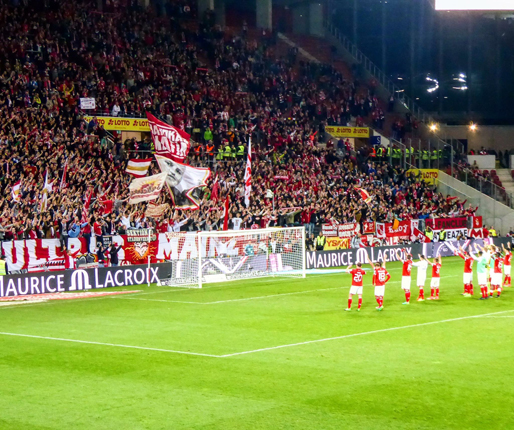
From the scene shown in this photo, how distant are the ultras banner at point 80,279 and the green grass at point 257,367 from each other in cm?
202

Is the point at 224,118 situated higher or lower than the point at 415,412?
higher

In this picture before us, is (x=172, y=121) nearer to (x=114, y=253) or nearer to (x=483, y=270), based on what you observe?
(x=114, y=253)

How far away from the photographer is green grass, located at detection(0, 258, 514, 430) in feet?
40.2

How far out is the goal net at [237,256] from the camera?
32.7 metres

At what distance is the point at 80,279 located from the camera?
30.1m

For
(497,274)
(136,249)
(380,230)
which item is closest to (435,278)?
(497,274)

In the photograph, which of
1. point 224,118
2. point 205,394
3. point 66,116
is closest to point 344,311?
point 205,394

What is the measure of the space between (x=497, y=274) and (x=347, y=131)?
1034 inches

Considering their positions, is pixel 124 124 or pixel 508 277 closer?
pixel 508 277

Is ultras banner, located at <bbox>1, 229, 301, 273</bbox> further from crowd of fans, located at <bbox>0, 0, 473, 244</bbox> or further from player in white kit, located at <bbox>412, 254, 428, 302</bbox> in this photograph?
player in white kit, located at <bbox>412, 254, 428, 302</bbox>

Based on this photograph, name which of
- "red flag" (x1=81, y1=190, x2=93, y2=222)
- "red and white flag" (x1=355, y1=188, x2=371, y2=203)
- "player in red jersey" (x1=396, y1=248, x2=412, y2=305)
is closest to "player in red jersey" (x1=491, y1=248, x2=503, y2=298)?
"player in red jersey" (x1=396, y1=248, x2=412, y2=305)

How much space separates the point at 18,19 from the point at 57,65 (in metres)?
4.19

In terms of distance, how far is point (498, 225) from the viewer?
50938mm

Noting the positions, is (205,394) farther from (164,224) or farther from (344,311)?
(164,224)
